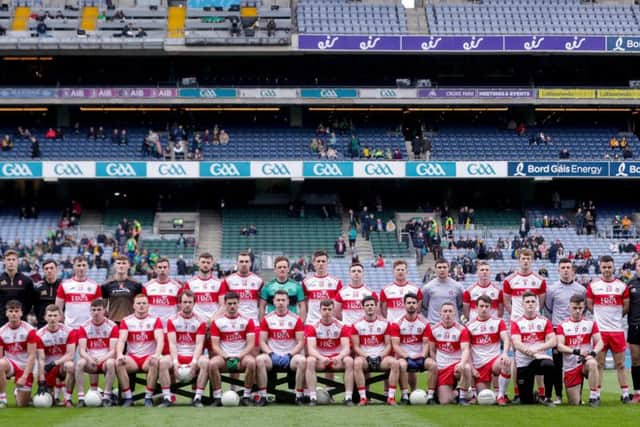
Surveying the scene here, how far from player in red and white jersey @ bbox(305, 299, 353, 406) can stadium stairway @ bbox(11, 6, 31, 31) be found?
3182cm

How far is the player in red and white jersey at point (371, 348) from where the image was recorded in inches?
619

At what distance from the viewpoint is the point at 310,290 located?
1733 centimetres

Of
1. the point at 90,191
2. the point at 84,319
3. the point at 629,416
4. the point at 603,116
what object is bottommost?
the point at 629,416

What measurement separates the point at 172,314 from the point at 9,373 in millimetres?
2602

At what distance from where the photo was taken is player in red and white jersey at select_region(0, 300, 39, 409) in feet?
52.0

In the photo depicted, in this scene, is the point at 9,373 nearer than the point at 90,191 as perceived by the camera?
Yes

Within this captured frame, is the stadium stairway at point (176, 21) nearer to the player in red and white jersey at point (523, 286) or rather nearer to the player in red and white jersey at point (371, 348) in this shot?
the player in red and white jersey at point (523, 286)

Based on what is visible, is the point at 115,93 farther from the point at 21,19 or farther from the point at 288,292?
the point at 288,292

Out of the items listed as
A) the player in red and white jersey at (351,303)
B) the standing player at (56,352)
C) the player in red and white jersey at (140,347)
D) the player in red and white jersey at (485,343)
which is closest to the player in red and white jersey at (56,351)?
the standing player at (56,352)

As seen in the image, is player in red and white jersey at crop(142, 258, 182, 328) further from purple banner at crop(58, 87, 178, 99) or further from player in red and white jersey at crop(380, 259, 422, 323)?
purple banner at crop(58, 87, 178, 99)

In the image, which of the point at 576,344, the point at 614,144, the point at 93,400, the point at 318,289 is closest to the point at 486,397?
the point at 576,344

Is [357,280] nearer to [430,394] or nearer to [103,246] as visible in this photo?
[430,394]

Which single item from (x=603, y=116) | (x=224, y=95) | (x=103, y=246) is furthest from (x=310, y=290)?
(x=603, y=116)

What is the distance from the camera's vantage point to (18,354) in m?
16.3
